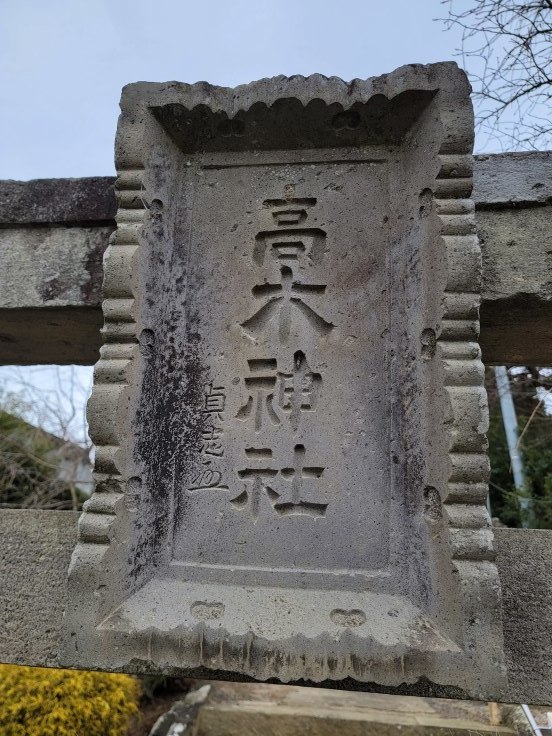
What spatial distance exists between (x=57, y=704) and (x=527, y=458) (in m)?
6.02

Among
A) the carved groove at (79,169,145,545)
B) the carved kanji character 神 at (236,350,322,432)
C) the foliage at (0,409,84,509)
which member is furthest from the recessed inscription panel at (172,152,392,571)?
the foliage at (0,409,84,509)

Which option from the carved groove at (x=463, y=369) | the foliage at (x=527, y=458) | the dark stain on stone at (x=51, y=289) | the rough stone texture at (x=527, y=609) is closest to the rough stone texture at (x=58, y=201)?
the dark stain on stone at (x=51, y=289)

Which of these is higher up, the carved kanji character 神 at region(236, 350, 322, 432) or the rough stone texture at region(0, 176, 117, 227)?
the rough stone texture at region(0, 176, 117, 227)

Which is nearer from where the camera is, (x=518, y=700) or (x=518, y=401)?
(x=518, y=700)

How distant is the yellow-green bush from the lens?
288cm

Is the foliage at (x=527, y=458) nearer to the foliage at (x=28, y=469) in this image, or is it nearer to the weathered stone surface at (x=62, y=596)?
the weathered stone surface at (x=62, y=596)

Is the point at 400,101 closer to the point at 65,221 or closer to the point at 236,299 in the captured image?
the point at 236,299

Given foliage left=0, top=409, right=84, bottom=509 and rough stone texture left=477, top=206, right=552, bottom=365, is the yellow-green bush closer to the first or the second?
rough stone texture left=477, top=206, right=552, bottom=365

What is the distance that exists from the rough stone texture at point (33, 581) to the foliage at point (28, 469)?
4.80m

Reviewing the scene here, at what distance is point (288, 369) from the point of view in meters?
1.73

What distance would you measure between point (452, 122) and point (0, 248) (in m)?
1.76

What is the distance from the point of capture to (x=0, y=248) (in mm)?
2162

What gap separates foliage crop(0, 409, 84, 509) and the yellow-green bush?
3.53 m

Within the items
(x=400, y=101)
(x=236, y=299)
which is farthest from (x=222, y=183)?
(x=400, y=101)
